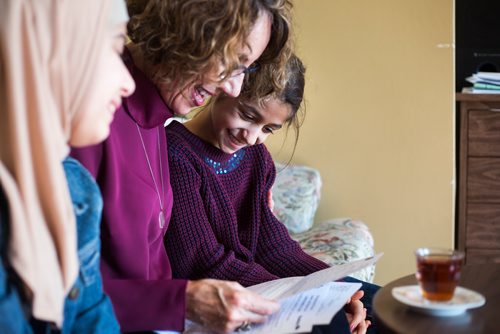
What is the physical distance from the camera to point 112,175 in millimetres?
1154

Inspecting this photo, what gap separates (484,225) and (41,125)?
270 centimetres

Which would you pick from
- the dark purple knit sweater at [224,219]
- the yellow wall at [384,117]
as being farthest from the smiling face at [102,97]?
the yellow wall at [384,117]

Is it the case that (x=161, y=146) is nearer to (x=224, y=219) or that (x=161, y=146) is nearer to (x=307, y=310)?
(x=224, y=219)

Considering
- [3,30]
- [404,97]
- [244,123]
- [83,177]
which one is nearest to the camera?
[3,30]

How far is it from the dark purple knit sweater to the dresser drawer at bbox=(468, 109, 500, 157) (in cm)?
164

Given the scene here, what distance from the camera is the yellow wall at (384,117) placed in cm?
311

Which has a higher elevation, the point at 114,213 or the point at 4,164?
the point at 4,164

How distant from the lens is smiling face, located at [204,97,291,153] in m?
1.63

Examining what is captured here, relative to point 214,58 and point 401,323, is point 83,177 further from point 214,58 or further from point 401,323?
point 401,323

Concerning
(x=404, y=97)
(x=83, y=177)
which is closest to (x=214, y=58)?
(x=83, y=177)

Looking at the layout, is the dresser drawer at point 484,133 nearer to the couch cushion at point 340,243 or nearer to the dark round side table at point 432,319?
the couch cushion at point 340,243

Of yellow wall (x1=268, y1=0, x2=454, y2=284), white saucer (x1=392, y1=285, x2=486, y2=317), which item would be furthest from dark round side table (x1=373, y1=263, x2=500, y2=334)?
yellow wall (x1=268, y1=0, x2=454, y2=284)

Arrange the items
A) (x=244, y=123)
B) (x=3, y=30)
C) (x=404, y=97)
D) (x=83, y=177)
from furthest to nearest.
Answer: (x=404, y=97)
(x=244, y=123)
(x=83, y=177)
(x=3, y=30)

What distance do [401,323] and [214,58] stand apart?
1.78 ft
